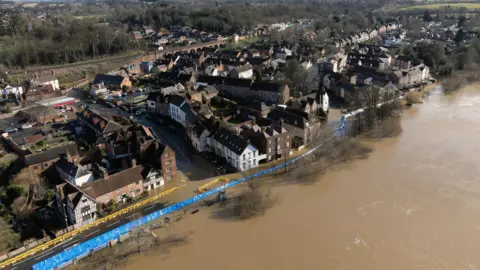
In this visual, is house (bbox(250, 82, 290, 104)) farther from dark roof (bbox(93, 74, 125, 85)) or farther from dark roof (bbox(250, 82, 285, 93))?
dark roof (bbox(93, 74, 125, 85))

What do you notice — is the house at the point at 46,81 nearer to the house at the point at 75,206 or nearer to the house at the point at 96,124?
the house at the point at 96,124

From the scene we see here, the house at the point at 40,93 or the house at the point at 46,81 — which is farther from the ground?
the house at the point at 46,81

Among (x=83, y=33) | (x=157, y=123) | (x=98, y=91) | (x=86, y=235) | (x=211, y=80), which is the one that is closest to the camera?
(x=86, y=235)

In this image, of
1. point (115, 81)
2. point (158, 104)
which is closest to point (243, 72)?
point (115, 81)

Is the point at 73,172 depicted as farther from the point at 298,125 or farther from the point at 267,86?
the point at 267,86

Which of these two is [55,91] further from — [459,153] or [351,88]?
[459,153]

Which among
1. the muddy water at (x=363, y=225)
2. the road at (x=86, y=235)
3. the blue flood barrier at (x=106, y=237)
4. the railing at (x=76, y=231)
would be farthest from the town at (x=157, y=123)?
the muddy water at (x=363, y=225)
